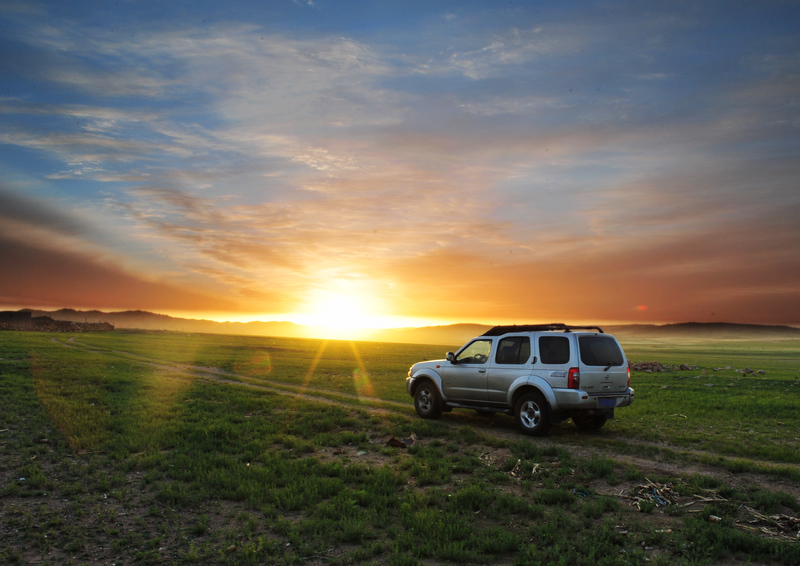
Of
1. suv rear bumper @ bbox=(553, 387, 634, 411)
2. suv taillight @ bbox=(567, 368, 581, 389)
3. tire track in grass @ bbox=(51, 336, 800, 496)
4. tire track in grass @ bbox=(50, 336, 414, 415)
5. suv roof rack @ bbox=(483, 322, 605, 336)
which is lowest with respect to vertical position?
tire track in grass @ bbox=(50, 336, 414, 415)

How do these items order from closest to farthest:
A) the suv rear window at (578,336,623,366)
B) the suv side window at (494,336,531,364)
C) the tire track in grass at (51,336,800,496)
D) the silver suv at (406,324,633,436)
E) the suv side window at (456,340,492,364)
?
the tire track in grass at (51,336,800,496) → the silver suv at (406,324,633,436) → the suv rear window at (578,336,623,366) → the suv side window at (494,336,531,364) → the suv side window at (456,340,492,364)

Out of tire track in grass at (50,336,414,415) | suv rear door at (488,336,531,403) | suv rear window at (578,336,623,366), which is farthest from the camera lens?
tire track in grass at (50,336,414,415)

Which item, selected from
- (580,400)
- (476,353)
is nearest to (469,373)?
(476,353)

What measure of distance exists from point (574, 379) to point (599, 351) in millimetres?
1174

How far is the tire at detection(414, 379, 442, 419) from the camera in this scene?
15.3m

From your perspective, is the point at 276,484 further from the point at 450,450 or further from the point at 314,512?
the point at 450,450

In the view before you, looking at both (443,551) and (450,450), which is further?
(450,450)

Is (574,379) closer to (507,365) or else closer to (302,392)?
(507,365)

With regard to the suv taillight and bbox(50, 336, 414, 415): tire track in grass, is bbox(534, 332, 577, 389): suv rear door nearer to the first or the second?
the suv taillight

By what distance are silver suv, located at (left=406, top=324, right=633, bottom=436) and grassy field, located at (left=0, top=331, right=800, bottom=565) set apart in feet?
2.37

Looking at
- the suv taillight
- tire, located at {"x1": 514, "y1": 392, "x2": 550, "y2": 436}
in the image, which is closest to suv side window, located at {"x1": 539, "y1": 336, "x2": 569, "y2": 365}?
the suv taillight

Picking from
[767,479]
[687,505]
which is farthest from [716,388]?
[687,505]

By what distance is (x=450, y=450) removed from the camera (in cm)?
1127

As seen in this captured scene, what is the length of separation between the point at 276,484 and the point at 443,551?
3.77m
